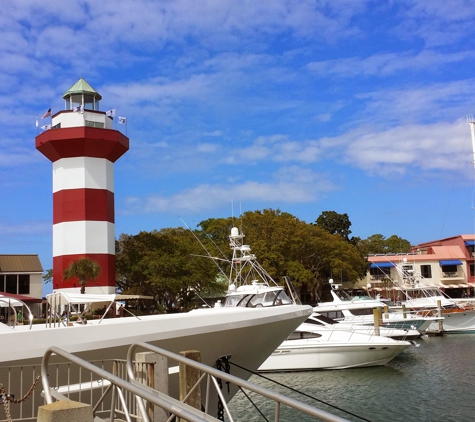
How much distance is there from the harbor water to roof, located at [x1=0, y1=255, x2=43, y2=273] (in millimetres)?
24323

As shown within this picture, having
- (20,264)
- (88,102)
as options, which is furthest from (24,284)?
(88,102)

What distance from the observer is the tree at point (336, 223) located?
70688 millimetres

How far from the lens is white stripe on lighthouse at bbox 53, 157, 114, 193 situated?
116 ft

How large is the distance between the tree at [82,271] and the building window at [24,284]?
7.65 metres

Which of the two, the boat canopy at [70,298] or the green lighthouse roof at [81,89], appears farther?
the green lighthouse roof at [81,89]

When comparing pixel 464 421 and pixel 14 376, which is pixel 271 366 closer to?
pixel 464 421

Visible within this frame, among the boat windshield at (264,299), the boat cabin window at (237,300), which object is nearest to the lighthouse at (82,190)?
the boat cabin window at (237,300)

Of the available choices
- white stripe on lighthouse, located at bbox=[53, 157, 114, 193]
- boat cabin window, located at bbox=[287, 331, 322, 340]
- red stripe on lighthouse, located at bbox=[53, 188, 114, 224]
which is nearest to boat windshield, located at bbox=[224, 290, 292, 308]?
boat cabin window, located at bbox=[287, 331, 322, 340]

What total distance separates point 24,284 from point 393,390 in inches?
1144

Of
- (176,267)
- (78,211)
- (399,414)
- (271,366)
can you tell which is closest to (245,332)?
(399,414)

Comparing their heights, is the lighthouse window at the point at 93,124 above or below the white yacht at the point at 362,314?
above

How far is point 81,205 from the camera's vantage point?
1382 inches

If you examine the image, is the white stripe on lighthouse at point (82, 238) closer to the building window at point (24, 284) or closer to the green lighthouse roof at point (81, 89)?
the building window at point (24, 284)

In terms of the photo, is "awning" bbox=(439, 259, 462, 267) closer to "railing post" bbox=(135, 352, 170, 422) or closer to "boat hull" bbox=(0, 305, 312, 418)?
"boat hull" bbox=(0, 305, 312, 418)
